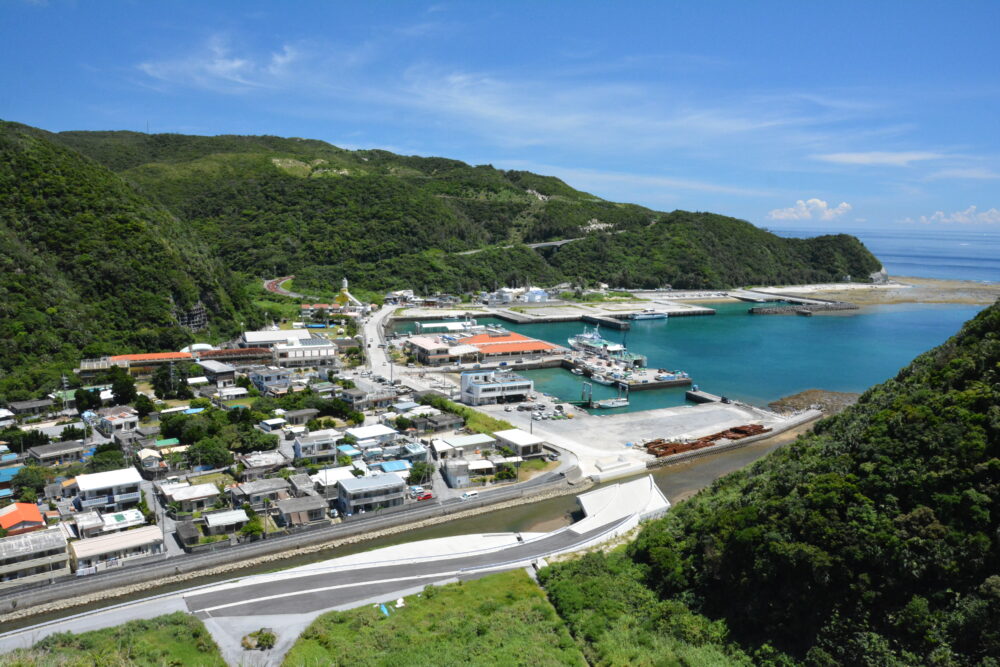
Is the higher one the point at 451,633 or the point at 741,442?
the point at 741,442

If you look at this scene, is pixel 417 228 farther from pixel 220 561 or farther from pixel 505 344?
pixel 220 561

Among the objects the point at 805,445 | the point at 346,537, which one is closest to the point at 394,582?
the point at 346,537

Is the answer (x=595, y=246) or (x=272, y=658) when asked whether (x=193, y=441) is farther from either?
(x=595, y=246)

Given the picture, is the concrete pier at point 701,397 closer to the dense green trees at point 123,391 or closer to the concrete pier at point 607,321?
the concrete pier at point 607,321

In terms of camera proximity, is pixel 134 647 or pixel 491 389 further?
pixel 491 389

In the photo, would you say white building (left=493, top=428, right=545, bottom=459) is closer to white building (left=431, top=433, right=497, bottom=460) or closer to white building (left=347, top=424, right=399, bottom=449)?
white building (left=431, top=433, right=497, bottom=460)

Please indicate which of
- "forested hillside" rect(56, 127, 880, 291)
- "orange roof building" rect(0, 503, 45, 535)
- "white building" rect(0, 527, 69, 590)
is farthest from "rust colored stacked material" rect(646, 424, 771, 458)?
"forested hillside" rect(56, 127, 880, 291)

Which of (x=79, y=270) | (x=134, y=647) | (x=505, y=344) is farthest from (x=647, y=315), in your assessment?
(x=134, y=647)

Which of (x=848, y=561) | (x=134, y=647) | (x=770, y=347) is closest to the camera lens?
(x=134, y=647)
